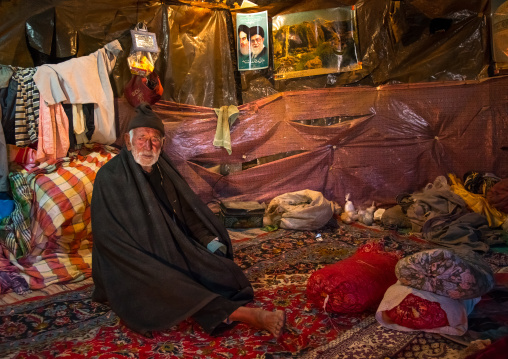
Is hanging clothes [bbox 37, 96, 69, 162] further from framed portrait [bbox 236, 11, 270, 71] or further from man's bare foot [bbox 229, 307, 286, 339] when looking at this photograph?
man's bare foot [bbox 229, 307, 286, 339]

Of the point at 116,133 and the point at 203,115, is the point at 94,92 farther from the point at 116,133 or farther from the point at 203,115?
the point at 203,115

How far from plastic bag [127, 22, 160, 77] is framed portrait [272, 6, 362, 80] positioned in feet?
5.50

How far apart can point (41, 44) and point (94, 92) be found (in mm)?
814

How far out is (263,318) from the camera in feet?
8.75

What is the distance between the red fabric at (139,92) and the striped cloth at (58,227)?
1.04 meters

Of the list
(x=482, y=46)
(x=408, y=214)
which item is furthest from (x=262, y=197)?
(x=482, y=46)

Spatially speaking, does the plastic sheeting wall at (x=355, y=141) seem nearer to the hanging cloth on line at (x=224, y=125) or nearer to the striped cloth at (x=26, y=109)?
the hanging cloth on line at (x=224, y=125)

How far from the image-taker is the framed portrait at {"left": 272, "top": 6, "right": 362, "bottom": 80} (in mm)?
5891

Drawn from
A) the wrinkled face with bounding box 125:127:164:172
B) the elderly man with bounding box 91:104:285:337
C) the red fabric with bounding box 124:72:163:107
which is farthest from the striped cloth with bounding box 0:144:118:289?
the wrinkled face with bounding box 125:127:164:172

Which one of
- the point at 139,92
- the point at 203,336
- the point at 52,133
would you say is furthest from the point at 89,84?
the point at 203,336

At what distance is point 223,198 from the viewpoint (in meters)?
5.79

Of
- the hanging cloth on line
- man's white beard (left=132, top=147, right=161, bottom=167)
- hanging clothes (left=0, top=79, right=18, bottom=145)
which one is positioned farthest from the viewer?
the hanging cloth on line

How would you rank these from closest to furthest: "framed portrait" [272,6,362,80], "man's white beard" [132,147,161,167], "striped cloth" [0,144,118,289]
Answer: "man's white beard" [132,147,161,167], "striped cloth" [0,144,118,289], "framed portrait" [272,6,362,80]

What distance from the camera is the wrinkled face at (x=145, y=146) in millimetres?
3135
